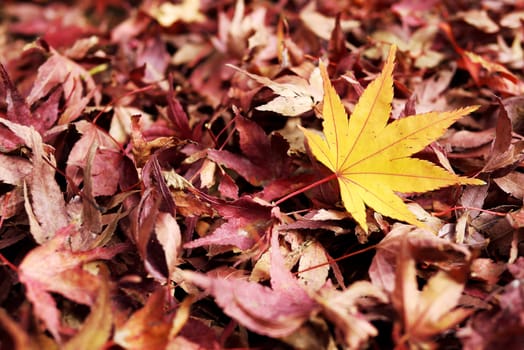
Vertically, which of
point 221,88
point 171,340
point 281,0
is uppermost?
point 281,0

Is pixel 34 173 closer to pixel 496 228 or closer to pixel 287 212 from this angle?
pixel 287 212

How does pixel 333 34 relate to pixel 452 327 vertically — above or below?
above

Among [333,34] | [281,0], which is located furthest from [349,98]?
[281,0]

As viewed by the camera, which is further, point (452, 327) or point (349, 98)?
point (349, 98)

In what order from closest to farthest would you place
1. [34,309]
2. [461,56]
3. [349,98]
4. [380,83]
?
[34,309] → [380,83] → [349,98] → [461,56]
